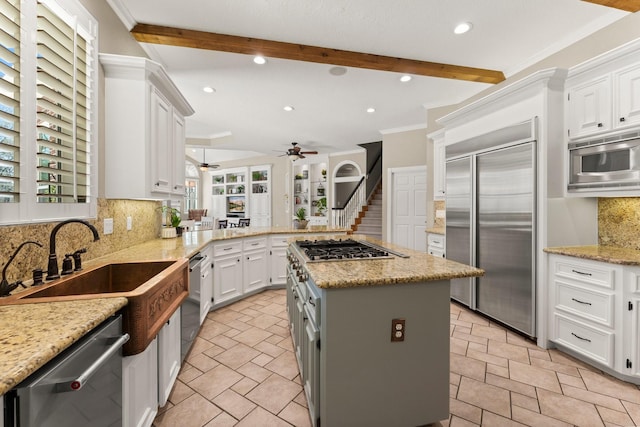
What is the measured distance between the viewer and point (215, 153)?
397 inches

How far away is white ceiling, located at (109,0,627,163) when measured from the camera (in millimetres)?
2527

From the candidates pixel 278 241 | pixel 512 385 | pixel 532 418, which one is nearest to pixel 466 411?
pixel 532 418

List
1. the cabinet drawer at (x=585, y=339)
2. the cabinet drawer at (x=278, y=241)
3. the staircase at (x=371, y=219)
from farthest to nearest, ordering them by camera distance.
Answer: the staircase at (x=371, y=219) → the cabinet drawer at (x=278, y=241) → the cabinet drawer at (x=585, y=339)

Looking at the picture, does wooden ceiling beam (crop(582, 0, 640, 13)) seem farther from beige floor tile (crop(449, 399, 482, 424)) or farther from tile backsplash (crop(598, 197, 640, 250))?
beige floor tile (crop(449, 399, 482, 424))

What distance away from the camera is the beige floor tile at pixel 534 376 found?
213 centimetres

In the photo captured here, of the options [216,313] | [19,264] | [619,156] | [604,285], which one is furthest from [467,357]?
[19,264]

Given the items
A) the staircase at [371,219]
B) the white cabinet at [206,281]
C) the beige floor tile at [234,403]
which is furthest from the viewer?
the staircase at [371,219]

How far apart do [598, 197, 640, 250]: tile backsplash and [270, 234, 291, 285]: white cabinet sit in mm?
3620

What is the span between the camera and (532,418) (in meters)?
1.80

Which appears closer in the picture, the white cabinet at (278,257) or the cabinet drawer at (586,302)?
the cabinet drawer at (586,302)

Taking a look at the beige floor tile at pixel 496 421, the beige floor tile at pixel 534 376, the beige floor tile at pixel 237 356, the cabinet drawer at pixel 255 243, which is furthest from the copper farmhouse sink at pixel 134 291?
the beige floor tile at pixel 534 376

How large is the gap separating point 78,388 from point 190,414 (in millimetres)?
1235

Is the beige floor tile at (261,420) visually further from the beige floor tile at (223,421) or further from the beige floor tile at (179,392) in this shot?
the beige floor tile at (179,392)

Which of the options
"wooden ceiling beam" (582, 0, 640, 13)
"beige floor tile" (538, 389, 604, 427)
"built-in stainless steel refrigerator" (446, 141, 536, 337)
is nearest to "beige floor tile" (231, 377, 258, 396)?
"beige floor tile" (538, 389, 604, 427)
